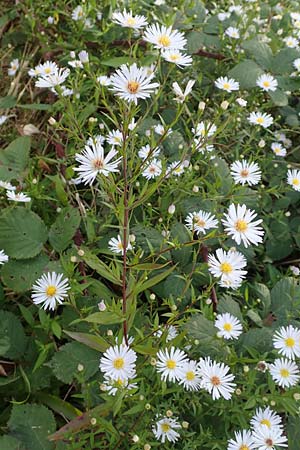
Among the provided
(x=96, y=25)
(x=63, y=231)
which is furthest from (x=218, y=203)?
(x=96, y=25)

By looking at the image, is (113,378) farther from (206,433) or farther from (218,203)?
(218,203)

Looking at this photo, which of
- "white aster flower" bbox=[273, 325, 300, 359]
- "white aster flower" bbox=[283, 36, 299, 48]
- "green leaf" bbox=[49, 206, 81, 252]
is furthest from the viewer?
"white aster flower" bbox=[283, 36, 299, 48]

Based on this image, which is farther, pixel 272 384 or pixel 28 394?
pixel 28 394

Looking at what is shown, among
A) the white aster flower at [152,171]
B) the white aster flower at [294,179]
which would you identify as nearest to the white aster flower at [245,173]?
the white aster flower at [294,179]

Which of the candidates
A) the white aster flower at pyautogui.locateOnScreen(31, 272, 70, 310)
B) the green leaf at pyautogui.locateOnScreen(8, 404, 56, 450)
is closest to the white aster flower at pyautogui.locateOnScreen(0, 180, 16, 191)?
the white aster flower at pyautogui.locateOnScreen(31, 272, 70, 310)

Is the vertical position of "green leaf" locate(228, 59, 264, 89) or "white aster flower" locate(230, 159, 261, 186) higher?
"green leaf" locate(228, 59, 264, 89)

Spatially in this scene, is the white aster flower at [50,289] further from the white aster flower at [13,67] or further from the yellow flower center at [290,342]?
the white aster flower at [13,67]

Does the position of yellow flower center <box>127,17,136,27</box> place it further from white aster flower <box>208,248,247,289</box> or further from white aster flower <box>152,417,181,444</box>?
white aster flower <box>152,417,181,444</box>
